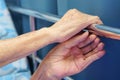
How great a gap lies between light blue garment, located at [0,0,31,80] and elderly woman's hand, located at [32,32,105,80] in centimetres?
42

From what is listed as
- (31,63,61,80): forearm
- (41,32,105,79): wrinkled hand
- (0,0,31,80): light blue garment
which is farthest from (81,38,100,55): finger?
(0,0,31,80): light blue garment

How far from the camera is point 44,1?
121 cm

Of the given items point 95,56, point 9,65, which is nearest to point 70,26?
point 95,56

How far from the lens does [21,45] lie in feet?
2.59

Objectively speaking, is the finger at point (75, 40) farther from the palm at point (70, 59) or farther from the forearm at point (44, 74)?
the forearm at point (44, 74)

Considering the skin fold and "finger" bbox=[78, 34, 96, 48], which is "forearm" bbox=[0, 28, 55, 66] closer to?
the skin fold

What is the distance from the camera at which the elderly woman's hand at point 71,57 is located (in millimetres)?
893

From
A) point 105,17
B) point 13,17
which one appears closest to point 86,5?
point 105,17

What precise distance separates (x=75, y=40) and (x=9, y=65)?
60cm

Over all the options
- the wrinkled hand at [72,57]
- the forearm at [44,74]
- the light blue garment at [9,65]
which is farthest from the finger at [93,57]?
the light blue garment at [9,65]

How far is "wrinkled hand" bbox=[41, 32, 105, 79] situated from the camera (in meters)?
0.89

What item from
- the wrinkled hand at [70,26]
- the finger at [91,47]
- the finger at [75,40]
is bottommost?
the finger at [91,47]

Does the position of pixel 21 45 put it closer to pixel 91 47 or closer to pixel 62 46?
pixel 62 46

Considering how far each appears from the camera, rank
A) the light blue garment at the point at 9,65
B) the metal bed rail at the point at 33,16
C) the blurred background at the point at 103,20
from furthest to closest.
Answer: the light blue garment at the point at 9,65 → the metal bed rail at the point at 33,16 → the blurred background at the point at 103,20
